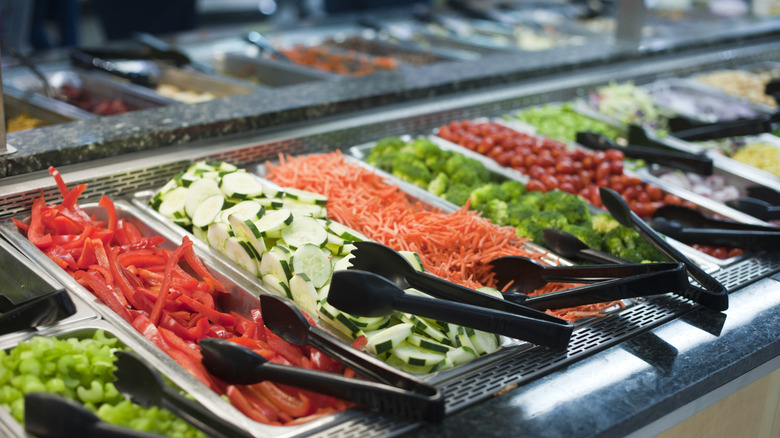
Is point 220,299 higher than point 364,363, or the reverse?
point 364,363

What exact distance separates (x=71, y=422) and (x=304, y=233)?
94cm

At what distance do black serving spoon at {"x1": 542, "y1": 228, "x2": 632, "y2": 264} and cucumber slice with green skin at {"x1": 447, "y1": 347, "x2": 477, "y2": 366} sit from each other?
696mm

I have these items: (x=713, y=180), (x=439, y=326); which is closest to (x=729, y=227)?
(x=713, y=180)

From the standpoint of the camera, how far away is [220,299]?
6.88ft

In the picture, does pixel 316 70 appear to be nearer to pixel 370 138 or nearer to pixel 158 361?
pixel 370 138

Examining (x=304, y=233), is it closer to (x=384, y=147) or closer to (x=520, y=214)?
(x=520, y=214)

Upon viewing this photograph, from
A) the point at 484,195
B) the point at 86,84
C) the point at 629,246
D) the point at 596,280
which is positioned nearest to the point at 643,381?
the point at 596,280

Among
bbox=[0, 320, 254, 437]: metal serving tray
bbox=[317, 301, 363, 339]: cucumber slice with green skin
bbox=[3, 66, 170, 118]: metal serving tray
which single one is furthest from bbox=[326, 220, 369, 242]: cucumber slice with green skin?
bbox=[3, 66, 170, 118]: metal serving tray

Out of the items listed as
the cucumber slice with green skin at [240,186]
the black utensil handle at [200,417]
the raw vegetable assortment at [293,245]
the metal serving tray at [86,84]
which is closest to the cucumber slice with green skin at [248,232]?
the raw vegetable assortment at [293,245]

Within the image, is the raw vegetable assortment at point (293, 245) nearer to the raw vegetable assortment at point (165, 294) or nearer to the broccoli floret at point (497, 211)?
the raw vegetable assortment at point (165, 294)

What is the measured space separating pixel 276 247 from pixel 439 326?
527mm

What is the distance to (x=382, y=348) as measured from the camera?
5.46ft

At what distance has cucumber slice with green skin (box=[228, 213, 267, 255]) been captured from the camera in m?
2.03

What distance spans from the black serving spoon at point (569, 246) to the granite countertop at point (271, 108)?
4.16 ft
